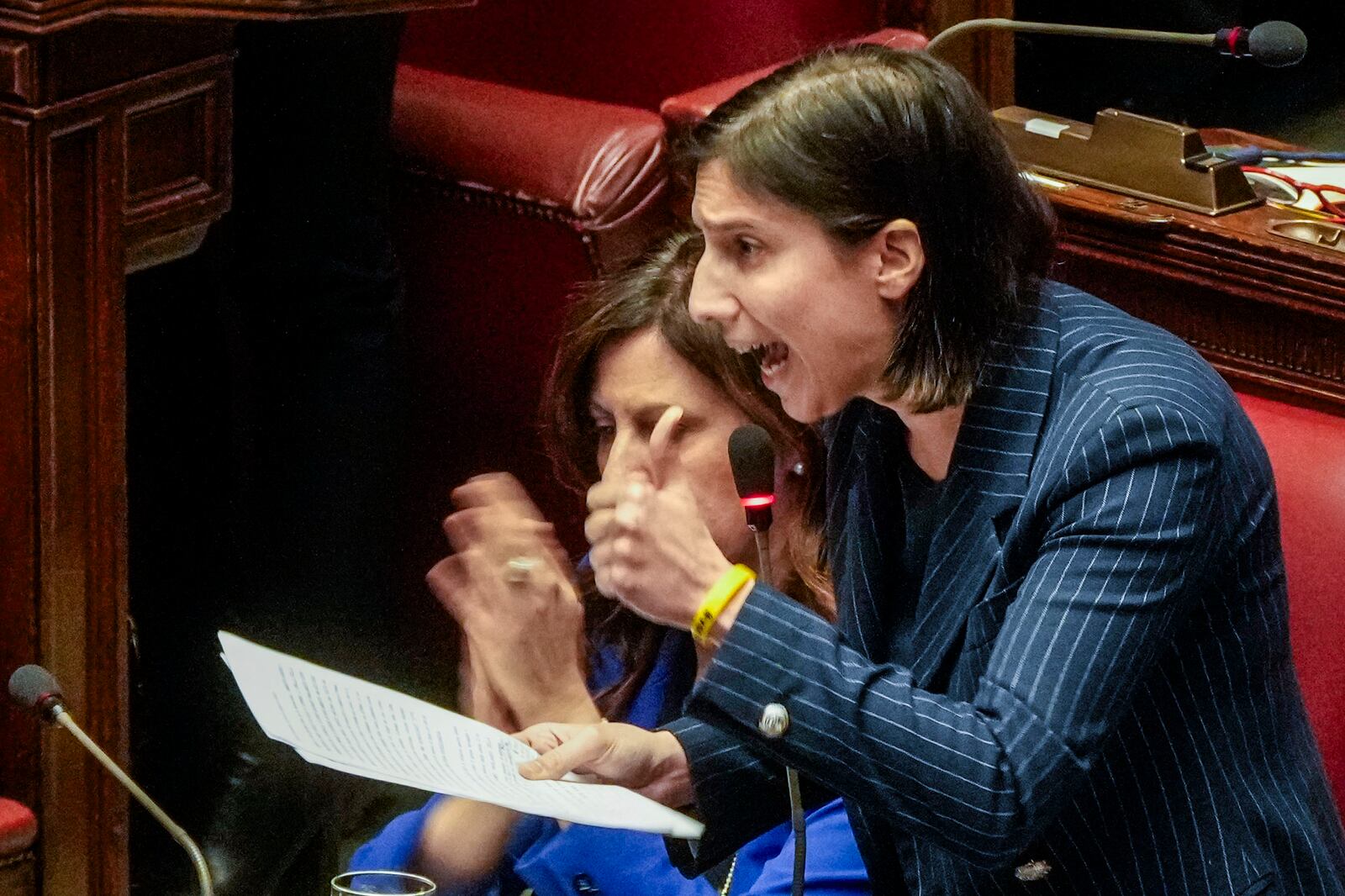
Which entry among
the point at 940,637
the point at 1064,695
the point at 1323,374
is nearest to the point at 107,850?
the point at 940,637

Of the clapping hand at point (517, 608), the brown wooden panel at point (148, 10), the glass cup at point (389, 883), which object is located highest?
the brown wooden panel at point (148, 10)

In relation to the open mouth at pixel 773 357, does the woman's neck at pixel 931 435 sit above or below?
below

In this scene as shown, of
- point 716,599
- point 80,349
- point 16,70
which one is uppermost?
point 16,70

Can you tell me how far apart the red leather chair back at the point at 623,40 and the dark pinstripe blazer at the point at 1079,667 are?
4.49 ft

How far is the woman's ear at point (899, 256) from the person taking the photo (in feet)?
4.10

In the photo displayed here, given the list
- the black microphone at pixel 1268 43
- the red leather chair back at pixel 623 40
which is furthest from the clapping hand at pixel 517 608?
the red leather chair back at pixel 623 40

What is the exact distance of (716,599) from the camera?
121cm

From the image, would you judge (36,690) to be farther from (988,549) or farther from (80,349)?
(988,549)

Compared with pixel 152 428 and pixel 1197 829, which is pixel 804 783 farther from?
pixel 152 428

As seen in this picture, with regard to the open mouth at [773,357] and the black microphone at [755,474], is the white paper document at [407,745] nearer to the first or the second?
the black microphone at [755,474]

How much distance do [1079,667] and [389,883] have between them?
1.94ft

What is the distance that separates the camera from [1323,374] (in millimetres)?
1766

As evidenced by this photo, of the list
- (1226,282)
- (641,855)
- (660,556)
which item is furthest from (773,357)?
(1226,282)

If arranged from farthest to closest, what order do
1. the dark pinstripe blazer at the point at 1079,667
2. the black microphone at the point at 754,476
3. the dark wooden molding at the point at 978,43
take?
the dark wooden molding at the point at 978,43 → the black microphone at the point at 754,476 → the dark pinstripe blazer at the point at 1079,667
